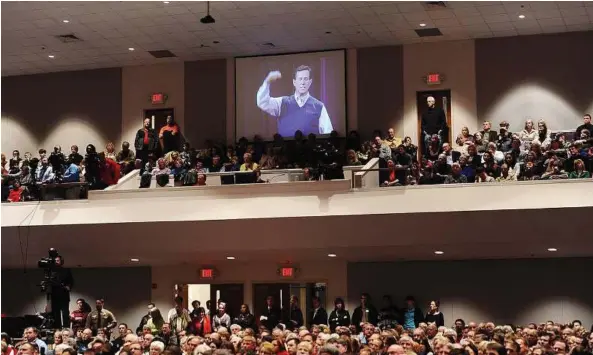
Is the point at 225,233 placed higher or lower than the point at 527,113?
lower

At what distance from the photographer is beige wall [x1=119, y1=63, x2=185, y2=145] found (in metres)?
22.7

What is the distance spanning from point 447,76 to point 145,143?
6.75 m

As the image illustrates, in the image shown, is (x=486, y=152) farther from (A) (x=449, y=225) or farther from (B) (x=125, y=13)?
(B) (x=125, y=13)

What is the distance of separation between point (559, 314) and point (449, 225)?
5.08m

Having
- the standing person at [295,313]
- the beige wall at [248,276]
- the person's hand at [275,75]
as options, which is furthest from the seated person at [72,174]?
the person's hand at [275,75]

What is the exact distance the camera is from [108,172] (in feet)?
60.2

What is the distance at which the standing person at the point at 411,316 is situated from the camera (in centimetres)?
1948

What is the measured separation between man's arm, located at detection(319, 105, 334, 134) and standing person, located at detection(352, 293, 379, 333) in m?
3.95

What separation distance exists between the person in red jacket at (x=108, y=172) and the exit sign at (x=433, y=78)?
7015mm

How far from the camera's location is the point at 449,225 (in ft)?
52.4

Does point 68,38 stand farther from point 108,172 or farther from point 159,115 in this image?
point 108,172

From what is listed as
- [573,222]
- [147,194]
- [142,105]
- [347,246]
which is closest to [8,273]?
[142,105]

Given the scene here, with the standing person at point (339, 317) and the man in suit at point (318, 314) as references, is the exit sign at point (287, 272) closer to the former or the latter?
the man in suit at point (318, 314)

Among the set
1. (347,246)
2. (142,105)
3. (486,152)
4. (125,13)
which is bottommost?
(347,246)
